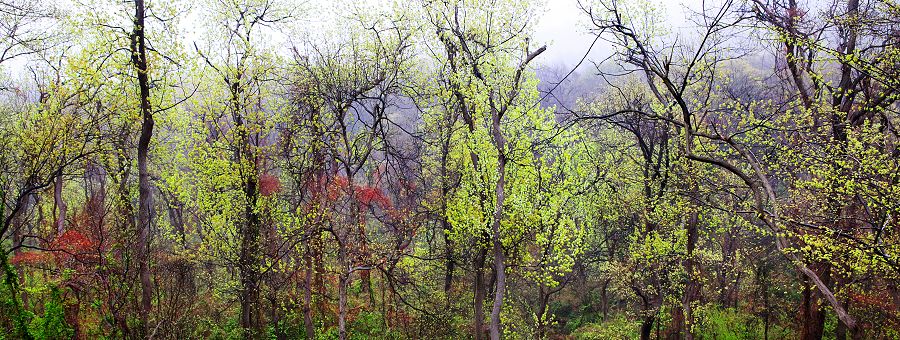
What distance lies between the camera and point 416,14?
36.4 feet

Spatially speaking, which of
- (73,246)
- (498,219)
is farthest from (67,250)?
(498,219)

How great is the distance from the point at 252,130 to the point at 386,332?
21.2 ft

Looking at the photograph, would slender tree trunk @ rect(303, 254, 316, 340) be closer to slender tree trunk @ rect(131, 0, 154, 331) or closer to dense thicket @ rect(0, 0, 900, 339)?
dense thicket @ rect(0, 0, 900, 339)

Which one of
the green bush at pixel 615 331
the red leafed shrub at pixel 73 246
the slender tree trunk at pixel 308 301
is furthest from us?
the green bush at pixel 615 331

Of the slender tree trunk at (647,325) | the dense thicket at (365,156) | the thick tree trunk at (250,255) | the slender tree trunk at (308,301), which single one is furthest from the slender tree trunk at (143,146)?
the slender tree trunk at (647,325)

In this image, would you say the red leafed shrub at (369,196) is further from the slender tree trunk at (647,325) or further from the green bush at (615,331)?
the slender tree trunk at (647,325)

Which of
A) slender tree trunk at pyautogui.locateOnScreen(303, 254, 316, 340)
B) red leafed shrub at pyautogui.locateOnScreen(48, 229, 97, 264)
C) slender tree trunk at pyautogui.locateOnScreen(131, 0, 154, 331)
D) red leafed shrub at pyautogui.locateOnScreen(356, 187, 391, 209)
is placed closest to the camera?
slender tree trunk at pyautogui.locateOnScreen(131, 0, 154, 331)

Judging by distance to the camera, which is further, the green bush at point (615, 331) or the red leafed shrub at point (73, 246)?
the green bush at point (615, 331)

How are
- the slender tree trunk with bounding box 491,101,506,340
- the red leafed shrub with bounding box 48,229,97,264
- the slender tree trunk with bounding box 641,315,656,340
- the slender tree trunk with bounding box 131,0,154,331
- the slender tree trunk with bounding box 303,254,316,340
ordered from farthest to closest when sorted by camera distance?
the slender tree trunk with bounding box 641,315,656,340, the slender tree trunk with bounding box 303,254,316,340, the slender tree trunk with bounding box 491,101,506,340, the red leafed shrub with bounding box 48,229,97,264, the slender tree trunk with bounding box 131,0,154,331

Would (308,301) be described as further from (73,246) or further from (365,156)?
(73,246)

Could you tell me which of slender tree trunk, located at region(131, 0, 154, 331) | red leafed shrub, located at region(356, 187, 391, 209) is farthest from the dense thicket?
red leafed shrub, located at region(356, 187, 391, 209)

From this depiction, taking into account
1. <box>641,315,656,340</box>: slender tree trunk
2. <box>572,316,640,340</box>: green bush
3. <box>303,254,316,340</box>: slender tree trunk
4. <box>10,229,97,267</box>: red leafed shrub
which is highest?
<box>10,229,97,267</box>: red leafed shrub

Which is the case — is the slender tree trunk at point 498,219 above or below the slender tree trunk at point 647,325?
above

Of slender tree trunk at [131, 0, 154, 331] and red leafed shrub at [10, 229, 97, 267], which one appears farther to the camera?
red leafed shrub at [10, 229, 97, 267]
